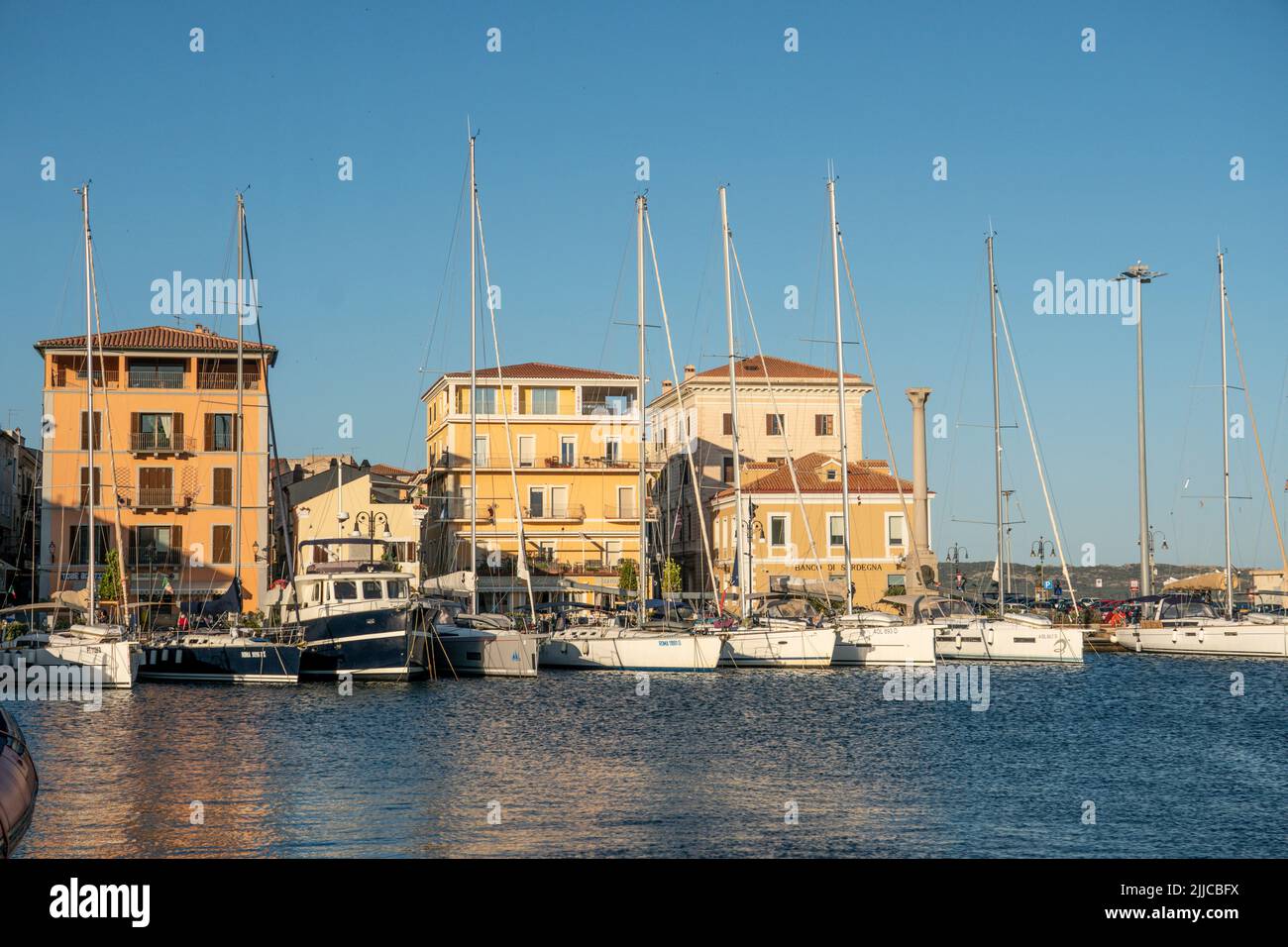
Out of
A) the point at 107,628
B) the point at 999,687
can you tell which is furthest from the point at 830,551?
the point at 107,628

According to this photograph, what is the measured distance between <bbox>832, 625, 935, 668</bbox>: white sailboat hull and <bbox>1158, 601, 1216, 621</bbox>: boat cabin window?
58.1 feet

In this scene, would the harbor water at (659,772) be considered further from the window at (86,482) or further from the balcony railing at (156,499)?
the window at (86,482)

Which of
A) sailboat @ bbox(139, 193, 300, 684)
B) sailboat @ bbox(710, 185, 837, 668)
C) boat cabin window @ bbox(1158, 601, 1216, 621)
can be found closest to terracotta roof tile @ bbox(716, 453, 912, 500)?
boat cabin window @ bbox(1158, 601, 1216, 621)

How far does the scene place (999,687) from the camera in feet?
152

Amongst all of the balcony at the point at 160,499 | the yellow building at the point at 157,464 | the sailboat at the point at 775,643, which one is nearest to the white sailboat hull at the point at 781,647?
the sailboat at the point at 775,643

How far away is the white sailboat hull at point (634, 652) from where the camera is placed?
49531 millimetres

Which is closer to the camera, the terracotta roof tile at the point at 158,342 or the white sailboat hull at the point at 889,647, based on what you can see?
the white sailboat hull at the point at 889,647

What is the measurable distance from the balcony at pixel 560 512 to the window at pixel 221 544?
647 inches

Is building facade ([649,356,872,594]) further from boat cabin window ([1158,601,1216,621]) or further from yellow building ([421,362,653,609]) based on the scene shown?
boat cabin window ([1158,601,1216,621])

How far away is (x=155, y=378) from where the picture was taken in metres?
72.4

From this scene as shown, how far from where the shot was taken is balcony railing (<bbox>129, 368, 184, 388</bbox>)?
72188mm

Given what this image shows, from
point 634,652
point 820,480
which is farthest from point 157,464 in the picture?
point 820,480

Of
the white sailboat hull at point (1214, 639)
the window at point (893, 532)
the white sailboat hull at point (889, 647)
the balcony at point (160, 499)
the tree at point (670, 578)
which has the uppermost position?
the balcony at point (160, 499)

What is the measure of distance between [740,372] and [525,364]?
15672mm
